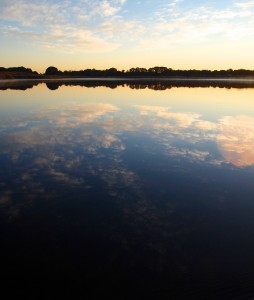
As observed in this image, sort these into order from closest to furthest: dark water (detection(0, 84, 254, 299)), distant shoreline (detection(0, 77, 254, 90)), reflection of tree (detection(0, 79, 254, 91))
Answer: dark water (detection(0, 84, 254, 299)) → reflection of tree (detection(0, 79, 254, 91)) → distant shoreline (detection(0, 77, 254, 90))

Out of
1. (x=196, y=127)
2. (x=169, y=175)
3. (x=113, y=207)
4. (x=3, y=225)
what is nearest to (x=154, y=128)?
(x=196, y=127)

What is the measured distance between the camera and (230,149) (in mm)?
15664

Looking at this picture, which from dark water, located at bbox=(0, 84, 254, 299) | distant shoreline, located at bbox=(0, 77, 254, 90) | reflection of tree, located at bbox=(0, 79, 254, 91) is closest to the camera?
dark water, located at bbox=(0, 84, 254, 299)

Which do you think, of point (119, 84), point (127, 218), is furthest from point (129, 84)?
point (127, 218)

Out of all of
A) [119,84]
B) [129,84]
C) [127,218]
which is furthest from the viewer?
[129,84]

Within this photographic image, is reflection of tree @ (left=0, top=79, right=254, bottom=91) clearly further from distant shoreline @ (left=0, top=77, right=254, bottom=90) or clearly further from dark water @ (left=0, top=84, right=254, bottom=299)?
dark water @ (left=0, top=84, right=254, bottom=299)

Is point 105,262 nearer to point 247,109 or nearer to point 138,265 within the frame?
point 138,265

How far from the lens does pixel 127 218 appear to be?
832 cm

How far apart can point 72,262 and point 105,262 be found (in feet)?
2.36

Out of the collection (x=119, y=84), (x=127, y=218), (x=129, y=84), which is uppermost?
(x=127, y=218)

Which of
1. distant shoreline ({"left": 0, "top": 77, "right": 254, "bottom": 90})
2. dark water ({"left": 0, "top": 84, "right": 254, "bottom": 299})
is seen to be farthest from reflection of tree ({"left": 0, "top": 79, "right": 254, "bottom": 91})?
dark water ({"left": 0, "top": 84, "right": 254, "bottom": 299})

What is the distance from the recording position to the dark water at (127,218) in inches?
229

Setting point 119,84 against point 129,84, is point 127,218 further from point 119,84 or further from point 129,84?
point 129,84

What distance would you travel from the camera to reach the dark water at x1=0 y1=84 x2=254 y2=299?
19.0ft
